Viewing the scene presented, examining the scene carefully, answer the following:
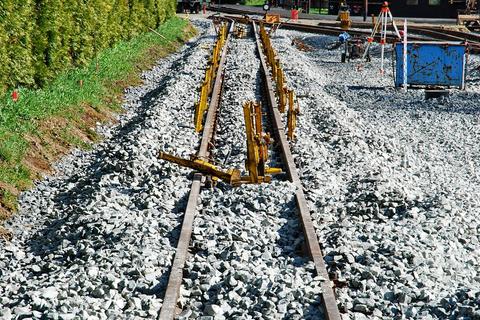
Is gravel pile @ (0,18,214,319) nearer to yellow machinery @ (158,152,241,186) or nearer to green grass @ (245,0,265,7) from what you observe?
yellow machinery @ (158,152,241,186)

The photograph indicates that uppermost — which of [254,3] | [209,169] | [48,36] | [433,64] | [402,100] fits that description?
[48,36]

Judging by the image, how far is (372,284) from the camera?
22.6ft

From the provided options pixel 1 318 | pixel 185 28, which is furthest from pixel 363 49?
pixel 1 318

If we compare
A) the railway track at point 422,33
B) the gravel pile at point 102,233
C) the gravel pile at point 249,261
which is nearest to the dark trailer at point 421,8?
the railway track at point 422,33

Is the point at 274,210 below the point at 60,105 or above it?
below

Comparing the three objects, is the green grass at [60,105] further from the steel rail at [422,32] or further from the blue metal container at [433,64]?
the steel rail at [422,32]

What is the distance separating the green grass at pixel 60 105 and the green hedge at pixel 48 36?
29 cm

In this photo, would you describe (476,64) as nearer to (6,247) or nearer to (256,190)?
(256,190)

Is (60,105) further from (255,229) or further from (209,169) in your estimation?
(255,229)

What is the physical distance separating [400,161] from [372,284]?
5305 millimetres

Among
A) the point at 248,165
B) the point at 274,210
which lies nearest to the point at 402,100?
the point at 248,165

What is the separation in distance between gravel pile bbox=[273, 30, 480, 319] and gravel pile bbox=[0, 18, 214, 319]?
1617 mm

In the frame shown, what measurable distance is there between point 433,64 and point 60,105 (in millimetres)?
9413

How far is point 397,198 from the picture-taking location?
368 inches
